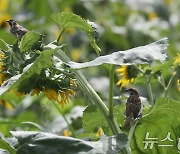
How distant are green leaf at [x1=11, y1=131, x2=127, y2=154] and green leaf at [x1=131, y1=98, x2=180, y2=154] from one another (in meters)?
0.18

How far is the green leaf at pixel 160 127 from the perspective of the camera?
1.13 meters

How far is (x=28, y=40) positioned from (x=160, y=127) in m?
0.28

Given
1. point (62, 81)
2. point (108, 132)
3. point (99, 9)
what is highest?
point (99, 9)

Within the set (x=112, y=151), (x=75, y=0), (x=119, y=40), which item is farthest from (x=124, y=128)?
(x=75, y=0)

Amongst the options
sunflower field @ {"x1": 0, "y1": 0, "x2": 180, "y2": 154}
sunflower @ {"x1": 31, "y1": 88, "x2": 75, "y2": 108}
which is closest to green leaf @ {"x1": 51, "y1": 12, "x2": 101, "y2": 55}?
sunflower field @ {"x1": 0, "y1": 0, "x2": 180, "y2": 154}

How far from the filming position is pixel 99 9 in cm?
371

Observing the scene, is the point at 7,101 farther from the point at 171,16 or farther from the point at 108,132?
the point at 171,16

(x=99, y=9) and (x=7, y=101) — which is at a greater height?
(x=99, y=9)

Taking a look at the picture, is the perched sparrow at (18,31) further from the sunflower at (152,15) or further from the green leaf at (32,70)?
the sunflower at (152,15)

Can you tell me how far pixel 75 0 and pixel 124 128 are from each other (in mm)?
2220

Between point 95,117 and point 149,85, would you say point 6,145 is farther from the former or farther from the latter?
point 149,85

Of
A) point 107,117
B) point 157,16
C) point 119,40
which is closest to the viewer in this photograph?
point 107,117

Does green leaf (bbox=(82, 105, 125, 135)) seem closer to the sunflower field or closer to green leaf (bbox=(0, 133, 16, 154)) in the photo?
the sunflower field

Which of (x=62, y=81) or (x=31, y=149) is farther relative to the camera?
(x=62, y=81)
